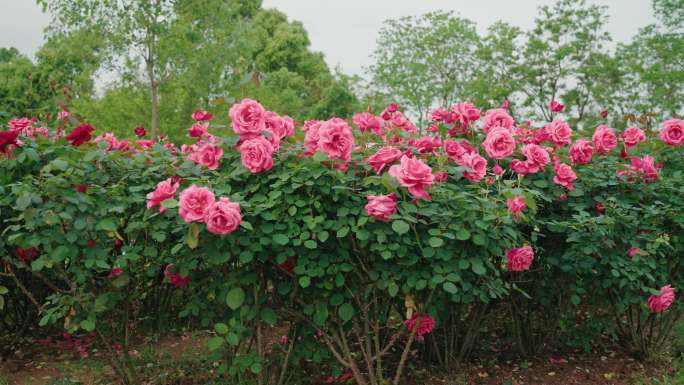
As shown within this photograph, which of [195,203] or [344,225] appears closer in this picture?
[195,203]

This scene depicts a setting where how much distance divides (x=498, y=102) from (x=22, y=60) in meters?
23.2

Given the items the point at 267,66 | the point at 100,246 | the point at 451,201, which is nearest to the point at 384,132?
the point at 451,201

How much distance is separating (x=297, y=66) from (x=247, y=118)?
92.6ft

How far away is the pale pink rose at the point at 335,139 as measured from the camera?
8.39 feet

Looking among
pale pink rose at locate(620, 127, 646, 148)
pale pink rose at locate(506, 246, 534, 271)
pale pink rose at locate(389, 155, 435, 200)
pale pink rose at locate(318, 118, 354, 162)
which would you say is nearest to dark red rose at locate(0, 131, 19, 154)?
pale pink rose at locate(318, 118, 354, 162)

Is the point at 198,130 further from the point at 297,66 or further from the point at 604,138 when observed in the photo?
the point at 297,66

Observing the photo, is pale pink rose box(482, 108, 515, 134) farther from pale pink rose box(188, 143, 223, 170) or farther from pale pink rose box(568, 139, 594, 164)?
pale pink rose box(188, 143, 223, 170)

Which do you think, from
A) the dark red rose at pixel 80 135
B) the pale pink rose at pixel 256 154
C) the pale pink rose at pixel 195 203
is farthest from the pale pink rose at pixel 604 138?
the dark red rose at pixel 80 135

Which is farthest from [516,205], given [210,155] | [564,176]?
[210,155]

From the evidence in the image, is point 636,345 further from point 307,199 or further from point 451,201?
point 307,199

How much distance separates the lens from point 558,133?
3.44 m

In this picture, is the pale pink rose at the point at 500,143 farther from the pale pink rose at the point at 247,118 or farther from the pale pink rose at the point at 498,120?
the pale pink rose at the point at 247,118

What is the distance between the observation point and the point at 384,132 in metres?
3.57

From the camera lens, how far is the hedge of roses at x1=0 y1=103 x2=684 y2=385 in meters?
2.58
